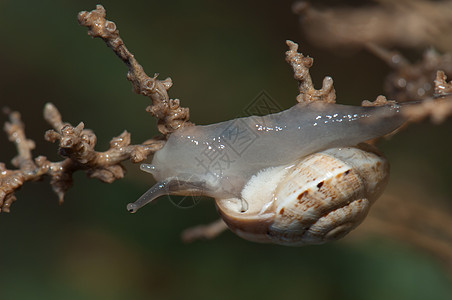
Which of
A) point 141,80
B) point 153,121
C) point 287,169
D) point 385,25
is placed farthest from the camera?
point 153,121

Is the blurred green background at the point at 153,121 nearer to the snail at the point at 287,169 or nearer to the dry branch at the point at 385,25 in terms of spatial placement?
the dry branch at the point at 385,25

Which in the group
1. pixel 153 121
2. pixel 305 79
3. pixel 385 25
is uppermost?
pixel 305 79

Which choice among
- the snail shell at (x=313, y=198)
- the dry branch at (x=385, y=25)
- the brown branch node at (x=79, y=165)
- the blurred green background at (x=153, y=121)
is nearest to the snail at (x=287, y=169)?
the snail shell at (x=313, y=198)

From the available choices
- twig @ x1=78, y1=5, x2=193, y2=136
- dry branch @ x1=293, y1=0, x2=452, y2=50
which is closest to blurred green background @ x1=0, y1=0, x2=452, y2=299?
dry branch @ x1=293, y1=0, x2=452, y2=50

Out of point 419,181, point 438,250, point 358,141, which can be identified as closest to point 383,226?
point 438,250

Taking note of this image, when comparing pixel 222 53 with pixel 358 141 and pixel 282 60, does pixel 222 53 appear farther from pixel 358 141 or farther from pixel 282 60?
pixel 358 141

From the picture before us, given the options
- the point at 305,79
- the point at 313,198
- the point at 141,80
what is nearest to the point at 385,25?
the point at 305,79

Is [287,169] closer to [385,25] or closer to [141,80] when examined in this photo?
[141,80]
